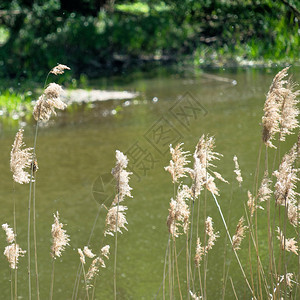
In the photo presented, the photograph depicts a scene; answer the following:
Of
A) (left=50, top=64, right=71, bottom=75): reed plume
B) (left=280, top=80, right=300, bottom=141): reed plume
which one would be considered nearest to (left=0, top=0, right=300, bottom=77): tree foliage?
(left=50, top=64, right=71, bottom=75): reed plume

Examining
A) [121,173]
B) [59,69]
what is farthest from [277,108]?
[59,69]

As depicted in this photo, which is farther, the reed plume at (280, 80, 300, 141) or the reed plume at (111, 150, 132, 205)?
the reed plume at (280, 80, 300, 141)

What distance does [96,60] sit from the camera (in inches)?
405

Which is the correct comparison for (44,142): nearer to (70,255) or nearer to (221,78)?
(70,255)

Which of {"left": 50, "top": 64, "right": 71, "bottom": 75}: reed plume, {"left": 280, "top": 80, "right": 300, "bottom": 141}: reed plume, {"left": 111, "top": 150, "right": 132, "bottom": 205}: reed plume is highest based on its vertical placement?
{"left": 50, "top": 64, "right": 71, "bottom": 75}: reed plume

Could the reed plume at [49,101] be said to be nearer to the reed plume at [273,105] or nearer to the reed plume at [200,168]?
the reed plume at [200,168]

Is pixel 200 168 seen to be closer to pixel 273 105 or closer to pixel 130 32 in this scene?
pixel 273 105

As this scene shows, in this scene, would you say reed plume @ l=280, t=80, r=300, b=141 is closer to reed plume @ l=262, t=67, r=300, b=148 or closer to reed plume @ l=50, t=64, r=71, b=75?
reed plume @ l=262, t=67, r=300, b=148

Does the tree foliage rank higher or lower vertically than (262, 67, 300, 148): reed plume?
higher

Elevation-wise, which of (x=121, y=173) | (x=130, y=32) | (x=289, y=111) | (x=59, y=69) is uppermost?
(x=130, y=32)

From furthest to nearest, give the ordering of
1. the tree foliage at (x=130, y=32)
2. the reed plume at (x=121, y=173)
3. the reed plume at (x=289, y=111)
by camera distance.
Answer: the tree foliage at (x=130, y=32) → the reed plume at (x=289, y=111) → the reed plume at (x=121, y=173)

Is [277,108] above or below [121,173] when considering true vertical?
above

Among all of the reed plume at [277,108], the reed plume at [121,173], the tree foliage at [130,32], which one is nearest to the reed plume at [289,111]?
the reed plume at [277,108]

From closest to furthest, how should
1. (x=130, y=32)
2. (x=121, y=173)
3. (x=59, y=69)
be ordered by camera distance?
(x=121, y=173) → (x=59, y=69) → (x=130, y=32)
